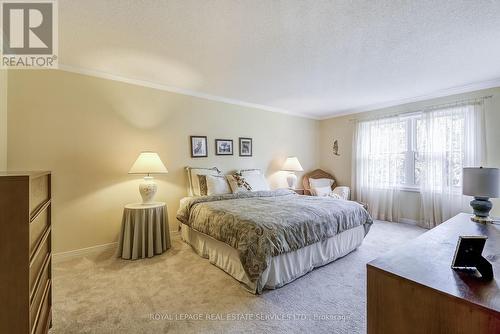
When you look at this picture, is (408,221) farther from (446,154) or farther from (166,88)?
(166,88)

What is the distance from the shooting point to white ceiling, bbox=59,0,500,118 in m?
1.74

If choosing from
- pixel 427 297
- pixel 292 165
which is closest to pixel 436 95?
pixel 292 165

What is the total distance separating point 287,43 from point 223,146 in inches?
84.4

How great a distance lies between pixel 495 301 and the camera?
2.35 ft

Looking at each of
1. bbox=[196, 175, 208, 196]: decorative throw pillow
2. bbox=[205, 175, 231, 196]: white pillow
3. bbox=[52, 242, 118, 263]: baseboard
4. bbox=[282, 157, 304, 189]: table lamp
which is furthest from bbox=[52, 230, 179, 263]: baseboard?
bbox=[282, 157, 304, 189]: table lamp

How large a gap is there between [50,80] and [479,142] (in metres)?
5.85

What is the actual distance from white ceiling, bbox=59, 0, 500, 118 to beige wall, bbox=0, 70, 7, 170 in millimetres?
575

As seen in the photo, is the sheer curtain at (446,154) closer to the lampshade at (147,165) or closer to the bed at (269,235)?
the bed at (269,235)

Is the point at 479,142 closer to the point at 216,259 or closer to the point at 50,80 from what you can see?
the point at 216,259

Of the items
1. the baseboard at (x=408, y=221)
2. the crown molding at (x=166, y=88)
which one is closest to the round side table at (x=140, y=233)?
the crown molding at (x=166, y=88)

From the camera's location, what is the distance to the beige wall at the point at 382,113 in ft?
10.6

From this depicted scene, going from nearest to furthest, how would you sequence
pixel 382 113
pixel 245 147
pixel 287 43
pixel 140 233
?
pixel 287 43 < pixel 140 233 < pixel 245 147 < pixel 382 113

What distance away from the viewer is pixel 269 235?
1948 mm

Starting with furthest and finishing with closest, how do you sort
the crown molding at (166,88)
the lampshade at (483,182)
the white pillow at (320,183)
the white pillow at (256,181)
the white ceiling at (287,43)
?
the white pillow at (320,183), the white pillow at (256,181), the crown molding at (166,88), the lampshade at (483,182), the white ceiling at (287,43)
